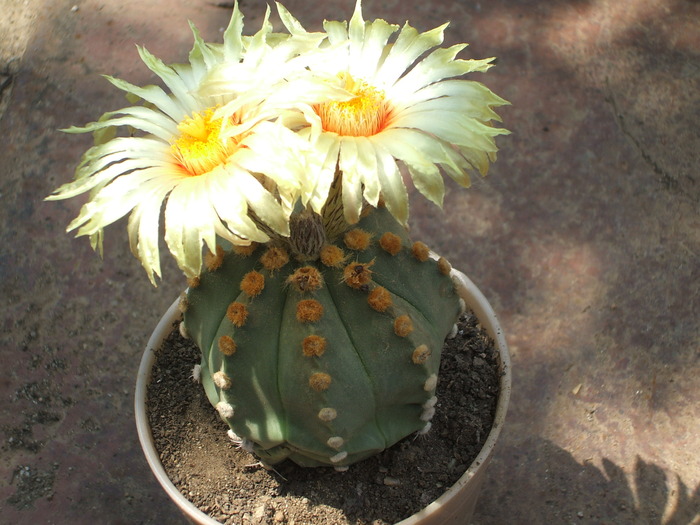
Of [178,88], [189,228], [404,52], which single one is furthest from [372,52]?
[189,228]

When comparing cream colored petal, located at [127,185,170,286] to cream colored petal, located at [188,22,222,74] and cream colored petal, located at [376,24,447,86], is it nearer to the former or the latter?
cream colored petal, located at [188,22,222,74]

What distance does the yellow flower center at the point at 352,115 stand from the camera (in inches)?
36.6

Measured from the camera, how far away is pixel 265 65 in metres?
0.91

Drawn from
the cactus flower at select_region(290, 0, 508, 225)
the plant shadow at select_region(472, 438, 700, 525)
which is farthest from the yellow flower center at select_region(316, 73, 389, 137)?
the plant shadow at select_region(472, 438, 700, 525)

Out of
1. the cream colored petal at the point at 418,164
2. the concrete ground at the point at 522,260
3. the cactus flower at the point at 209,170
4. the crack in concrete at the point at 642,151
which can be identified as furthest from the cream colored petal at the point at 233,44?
the crack in concrete at the point at 642,151

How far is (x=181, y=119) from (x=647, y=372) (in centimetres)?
133

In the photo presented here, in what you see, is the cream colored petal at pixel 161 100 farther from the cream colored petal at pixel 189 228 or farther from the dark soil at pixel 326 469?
the dark soil at pixel 326 469

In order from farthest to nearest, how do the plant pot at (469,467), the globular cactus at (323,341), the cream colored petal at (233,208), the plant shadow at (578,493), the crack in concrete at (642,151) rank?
1. the crack in concrete at (642,151)
2. the plant shadow at (578,493)
3. the plant pot at (469,467)
4. the globular cactus at (323,341)
5. the cream colored petal at (233,208)

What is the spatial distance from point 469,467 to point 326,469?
0.23 meters

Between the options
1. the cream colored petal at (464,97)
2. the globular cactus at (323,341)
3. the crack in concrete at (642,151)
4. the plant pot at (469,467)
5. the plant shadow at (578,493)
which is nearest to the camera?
the cream colored petal at (464,97)

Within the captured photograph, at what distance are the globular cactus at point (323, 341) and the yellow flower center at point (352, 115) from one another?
20 centimetres

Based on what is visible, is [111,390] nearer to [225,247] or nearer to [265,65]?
[225,247]

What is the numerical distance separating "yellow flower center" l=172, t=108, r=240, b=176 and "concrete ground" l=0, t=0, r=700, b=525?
3.47ft

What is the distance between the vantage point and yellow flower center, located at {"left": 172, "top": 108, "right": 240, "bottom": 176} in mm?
913
